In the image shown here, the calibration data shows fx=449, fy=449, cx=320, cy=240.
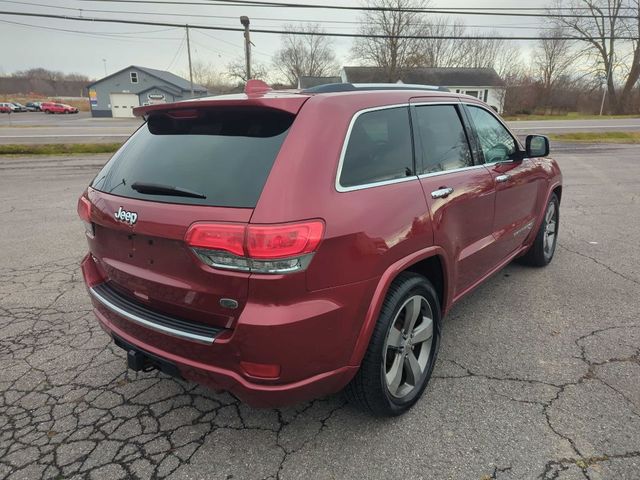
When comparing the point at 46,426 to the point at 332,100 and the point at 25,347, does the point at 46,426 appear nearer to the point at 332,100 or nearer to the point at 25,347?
the point at 25,347

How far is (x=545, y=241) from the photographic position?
4758 millimetres

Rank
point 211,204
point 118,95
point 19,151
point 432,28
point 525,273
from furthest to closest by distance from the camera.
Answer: point 118,95
point 432,28
point 19,151
point 525,273
point 211,204

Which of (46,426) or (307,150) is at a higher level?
(307,150)

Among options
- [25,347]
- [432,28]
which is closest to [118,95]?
[432,28]

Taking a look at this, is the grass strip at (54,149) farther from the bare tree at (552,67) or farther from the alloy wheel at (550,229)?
the bare tree at (552,67)

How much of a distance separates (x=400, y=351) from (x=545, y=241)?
9.89 feet

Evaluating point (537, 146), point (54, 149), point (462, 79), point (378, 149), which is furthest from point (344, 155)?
point (462, 79)

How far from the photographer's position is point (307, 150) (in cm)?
203

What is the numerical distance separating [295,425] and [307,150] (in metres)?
1.51

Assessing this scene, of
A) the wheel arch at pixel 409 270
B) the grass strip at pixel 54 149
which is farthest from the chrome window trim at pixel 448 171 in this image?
the grass strip at pixel 54 149

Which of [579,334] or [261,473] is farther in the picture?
[579,334]

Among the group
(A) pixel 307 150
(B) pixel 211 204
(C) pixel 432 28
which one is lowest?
(B) pixel 211 204

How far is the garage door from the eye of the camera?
182ft

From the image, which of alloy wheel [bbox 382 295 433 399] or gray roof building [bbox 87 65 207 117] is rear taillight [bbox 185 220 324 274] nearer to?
alloy wheel [bbox 382 295 433 399]
